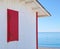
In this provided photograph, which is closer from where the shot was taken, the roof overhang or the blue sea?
the roof overhang

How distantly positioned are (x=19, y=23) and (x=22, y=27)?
417 mm

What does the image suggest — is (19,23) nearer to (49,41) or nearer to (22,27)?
(22,27)

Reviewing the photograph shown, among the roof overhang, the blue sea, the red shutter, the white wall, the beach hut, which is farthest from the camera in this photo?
the blue sea

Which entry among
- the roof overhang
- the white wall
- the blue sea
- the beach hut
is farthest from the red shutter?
the blue sea

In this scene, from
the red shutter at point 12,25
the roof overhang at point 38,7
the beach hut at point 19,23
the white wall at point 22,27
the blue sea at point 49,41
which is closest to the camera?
the white wall at point 22,27

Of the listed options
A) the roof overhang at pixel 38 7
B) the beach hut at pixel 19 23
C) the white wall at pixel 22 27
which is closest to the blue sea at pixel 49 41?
the roof overhang at pixel 38 7

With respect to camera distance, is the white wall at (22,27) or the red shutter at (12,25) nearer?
the white wall at (22,27)

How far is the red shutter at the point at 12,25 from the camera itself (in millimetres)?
11336

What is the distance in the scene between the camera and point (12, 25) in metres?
11.6

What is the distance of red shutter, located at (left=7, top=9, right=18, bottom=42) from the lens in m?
11.3

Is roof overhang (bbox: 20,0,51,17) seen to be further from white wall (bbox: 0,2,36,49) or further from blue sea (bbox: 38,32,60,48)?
blue sea (bbox: 38,32,60,48)

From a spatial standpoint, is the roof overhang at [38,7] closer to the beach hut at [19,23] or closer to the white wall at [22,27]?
the beach hut at [19,23]

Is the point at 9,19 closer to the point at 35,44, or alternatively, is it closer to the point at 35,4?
the point at 35,4

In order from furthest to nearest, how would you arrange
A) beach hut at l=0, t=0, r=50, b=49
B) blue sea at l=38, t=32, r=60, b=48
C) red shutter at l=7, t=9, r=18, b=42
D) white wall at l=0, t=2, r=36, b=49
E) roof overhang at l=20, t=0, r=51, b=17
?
1. blue sea at l=38, t=32, r=60, b=48
2. roof overhang at l=20, t=0, r=51, b=17
3. red shutter at l=7, t=9, r=18, b=42
4. beach hut at l=0, t=0, r=50, b=49
5. white wall at l=0, t=2, r=36, b=49
